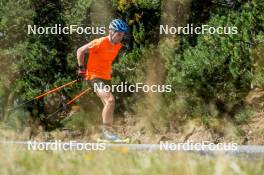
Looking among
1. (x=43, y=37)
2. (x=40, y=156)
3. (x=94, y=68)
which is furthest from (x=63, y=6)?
(x=40, y=156)

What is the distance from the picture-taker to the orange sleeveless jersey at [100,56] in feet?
34.1

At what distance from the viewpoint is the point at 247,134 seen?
13578mm

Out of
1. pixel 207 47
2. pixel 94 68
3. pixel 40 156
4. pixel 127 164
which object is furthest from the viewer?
pixel 207 47

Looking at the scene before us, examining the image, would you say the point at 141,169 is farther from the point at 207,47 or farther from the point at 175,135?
the point at 175,135

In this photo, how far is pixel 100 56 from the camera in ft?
34.4

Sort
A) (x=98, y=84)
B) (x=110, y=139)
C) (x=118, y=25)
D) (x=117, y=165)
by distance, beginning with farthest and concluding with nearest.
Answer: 1. (x=98, y=84)
2. (x=118, y=25)
3. (x=110, y=139)
4. (x=117, y=165)

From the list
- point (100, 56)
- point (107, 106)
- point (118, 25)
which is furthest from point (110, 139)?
point (118, 25)

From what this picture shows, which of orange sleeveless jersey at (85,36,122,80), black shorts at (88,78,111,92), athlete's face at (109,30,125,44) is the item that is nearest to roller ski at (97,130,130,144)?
black shorts at (88,78,111,92)

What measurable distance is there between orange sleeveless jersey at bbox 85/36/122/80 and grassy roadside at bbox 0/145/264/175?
19.1ft

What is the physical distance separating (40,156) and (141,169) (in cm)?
115

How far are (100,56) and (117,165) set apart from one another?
21.8 feet

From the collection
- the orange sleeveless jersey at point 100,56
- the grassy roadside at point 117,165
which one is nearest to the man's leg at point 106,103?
the orange sleeveless jersey at point 100,56

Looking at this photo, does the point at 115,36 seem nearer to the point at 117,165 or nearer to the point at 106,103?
the point at 106,103

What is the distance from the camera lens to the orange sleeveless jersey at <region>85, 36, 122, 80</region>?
34.1 ft
